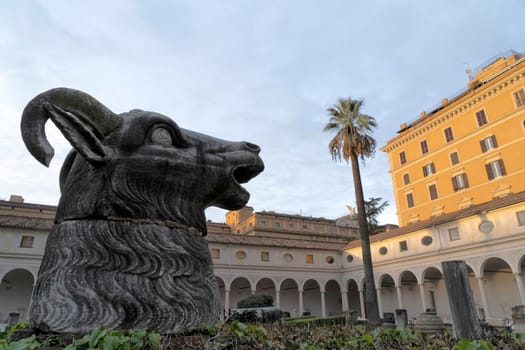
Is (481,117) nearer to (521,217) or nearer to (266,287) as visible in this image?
(521,217)

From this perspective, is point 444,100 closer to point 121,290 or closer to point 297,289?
point 297,289

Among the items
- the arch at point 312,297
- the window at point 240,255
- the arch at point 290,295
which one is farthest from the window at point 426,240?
the window at point 240,255

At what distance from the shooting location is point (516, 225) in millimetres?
20844

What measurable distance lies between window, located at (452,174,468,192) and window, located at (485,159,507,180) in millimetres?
2480

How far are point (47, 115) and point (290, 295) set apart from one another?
35778 mm

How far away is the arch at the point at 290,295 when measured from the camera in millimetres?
34219

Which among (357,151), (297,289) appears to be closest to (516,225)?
(357,151)

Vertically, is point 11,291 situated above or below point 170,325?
above

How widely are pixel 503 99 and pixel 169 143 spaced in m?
38.8

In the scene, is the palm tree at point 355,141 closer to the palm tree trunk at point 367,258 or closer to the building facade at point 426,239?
the palm tree trunk at point 367,258

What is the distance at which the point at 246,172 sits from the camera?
8.11ft

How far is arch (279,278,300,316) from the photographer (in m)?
34.2

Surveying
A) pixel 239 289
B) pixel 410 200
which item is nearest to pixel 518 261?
pixel 410 200

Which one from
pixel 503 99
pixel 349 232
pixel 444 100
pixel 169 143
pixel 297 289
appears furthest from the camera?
pixel 349 232
